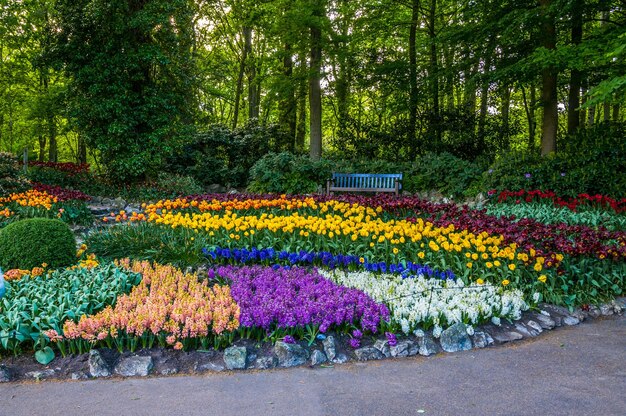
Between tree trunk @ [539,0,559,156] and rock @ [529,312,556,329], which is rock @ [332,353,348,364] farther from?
tree trunk @ [539,0,559,156]

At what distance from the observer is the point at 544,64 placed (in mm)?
8859

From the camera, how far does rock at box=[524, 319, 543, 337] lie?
4.12 m

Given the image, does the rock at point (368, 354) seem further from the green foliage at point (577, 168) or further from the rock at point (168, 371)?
the green foliage at point (577, 168)

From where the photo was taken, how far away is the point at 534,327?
415 centimetres

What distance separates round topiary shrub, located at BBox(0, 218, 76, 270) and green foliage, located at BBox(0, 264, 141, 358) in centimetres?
32

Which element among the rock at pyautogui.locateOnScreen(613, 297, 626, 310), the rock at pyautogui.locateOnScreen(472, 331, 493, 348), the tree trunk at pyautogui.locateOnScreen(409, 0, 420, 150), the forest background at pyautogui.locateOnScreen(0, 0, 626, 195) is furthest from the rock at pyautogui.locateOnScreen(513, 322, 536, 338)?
the tree trunk at pyautogui.locateOnScreen(409, 0, 420, 150)

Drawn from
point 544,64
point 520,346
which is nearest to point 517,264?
point 520,346

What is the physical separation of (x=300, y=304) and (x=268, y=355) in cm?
63

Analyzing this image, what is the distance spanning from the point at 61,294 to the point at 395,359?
2775mm

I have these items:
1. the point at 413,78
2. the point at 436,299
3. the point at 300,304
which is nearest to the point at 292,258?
the point at 300,304

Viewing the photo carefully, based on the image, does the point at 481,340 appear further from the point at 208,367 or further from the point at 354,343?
the point at 208,367

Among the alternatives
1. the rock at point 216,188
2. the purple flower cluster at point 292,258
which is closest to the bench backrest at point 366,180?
the rock at point 216,188

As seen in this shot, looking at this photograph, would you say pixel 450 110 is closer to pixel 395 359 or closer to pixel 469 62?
pixel 469 62

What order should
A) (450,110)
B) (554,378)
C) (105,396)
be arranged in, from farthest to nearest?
1. (450,110)
2. (554,378)
3. (105,396)
